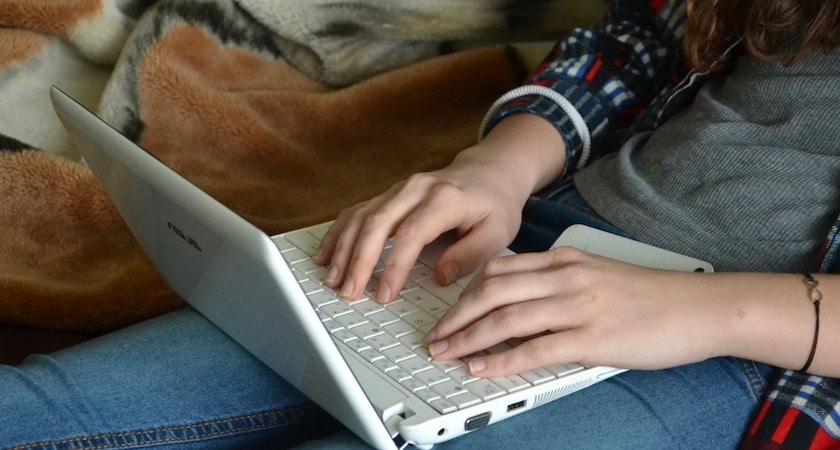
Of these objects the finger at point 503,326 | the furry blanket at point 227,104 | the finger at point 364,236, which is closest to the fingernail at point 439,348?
the finger at point 503,326

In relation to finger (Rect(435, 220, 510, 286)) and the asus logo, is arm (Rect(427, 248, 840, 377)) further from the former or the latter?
the asus logo

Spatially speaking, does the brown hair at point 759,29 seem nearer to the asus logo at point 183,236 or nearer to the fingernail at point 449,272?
the fingernail at point 449,272

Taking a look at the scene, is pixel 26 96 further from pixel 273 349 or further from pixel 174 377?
pixel 273 349

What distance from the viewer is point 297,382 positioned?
2.48ft

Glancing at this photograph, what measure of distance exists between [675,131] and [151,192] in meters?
0.54

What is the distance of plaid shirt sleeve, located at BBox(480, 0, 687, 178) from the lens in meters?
1.09

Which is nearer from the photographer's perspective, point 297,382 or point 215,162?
point 297,382

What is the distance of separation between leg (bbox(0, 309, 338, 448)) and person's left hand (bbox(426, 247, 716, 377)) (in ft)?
0.58

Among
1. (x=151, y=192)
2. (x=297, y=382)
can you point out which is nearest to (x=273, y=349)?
(x=297, y=382)

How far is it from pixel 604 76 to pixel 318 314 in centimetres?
50

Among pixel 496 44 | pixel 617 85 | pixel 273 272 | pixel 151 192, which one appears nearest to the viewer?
pixel 273 272

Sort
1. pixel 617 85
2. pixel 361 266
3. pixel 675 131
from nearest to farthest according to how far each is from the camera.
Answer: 1. pixel 361 266
2. pixel 675 131
3. pixel 617 85

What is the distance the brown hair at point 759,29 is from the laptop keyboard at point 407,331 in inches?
14.0

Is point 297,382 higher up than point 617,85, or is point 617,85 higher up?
point 617,85
